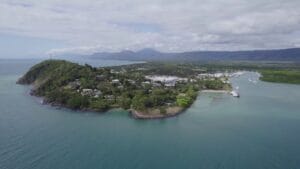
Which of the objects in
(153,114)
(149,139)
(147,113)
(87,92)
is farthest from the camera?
(87,92)

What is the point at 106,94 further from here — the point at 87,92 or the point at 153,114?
the point at 153,114

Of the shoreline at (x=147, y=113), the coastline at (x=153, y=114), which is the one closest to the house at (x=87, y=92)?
the shoreline at (x=147, y=113)

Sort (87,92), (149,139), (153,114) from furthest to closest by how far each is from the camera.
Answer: (87,92)
(153,114)
(149,139)

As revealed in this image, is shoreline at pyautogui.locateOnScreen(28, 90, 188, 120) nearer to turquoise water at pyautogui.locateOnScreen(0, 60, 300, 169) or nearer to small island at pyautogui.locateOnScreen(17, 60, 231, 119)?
small island at pyautogui.locateOnScreen(17, 60, 231, 119)

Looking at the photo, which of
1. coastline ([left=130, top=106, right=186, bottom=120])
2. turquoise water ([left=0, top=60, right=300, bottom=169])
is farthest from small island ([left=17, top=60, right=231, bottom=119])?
turquoise water ([left=0, top=60, right=300, bottom=169])

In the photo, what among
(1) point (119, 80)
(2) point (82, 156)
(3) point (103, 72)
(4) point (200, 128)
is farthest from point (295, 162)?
(3) point (103, 72)

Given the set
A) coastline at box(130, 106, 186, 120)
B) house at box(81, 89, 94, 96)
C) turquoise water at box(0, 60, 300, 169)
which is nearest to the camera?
turquoise water at box(0, 60, 300, 169)

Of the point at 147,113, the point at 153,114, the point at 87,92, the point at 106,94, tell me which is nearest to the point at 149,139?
the point at 153,114

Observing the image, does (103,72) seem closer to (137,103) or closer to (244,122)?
(137,103)

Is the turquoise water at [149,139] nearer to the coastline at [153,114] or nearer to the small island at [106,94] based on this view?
the coastline at [153,114]
